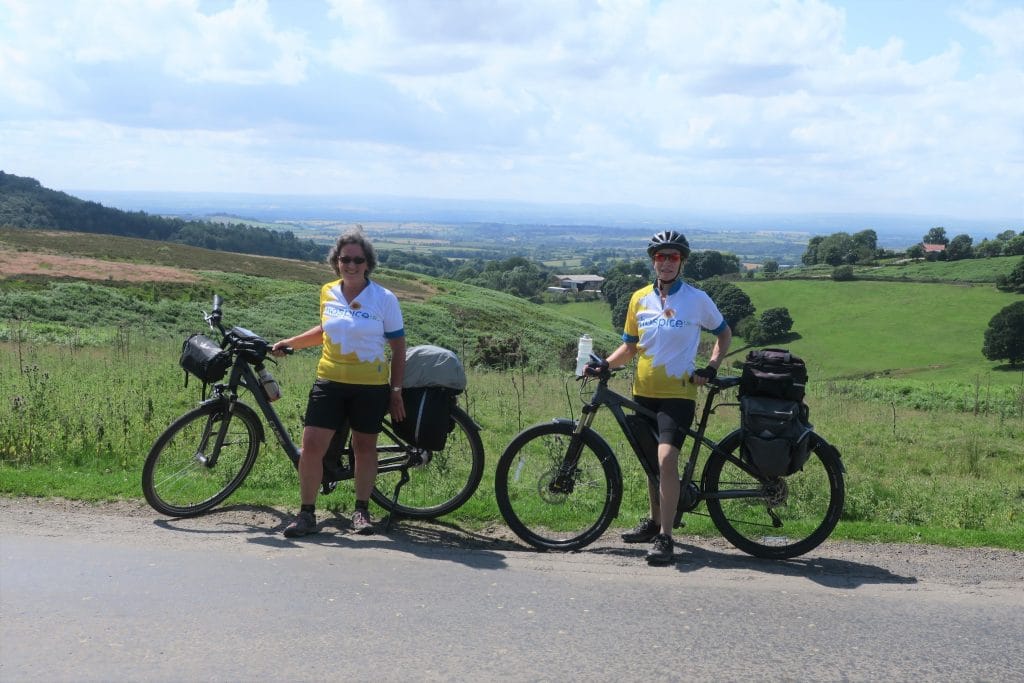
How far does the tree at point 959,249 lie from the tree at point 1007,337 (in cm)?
5076

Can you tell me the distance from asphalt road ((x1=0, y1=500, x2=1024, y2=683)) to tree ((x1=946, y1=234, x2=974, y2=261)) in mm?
123499

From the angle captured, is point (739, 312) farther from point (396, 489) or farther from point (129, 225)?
point (129, 225)

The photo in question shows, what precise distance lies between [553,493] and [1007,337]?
71277 mm

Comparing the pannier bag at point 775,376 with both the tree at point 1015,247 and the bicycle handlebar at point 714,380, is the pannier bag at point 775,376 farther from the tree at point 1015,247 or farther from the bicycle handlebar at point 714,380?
the tree at point 1015,247

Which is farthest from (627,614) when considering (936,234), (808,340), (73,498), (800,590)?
(936,234)

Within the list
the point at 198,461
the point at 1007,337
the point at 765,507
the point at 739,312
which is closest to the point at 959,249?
the point at 739,312

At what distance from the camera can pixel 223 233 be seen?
12838cm

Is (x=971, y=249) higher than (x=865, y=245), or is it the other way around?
(x=865, y=245)

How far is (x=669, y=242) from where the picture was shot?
5.45 metres

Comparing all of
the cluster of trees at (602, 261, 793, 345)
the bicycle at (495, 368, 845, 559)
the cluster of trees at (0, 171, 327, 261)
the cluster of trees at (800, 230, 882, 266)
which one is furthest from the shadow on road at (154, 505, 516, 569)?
the cluster of trees at (800, 230, 882, 266)

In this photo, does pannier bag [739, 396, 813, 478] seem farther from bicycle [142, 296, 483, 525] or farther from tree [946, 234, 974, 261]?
tree [946, 234, 974, 261]

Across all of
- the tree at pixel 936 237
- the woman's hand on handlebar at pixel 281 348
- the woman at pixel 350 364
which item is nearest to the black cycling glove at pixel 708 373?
the woman at pixel 350 364

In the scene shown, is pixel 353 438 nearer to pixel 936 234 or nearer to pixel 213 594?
pixel 213 594

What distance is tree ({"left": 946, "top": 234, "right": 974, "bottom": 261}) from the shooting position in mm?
114300
